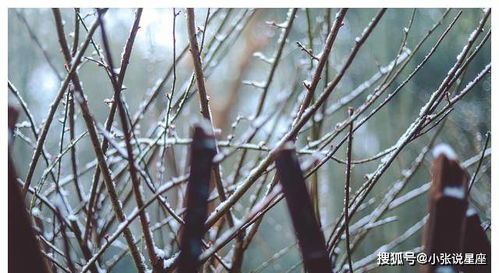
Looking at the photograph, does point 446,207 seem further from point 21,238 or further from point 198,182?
point 21,238

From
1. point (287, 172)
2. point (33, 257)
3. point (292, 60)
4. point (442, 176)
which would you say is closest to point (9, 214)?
point (33, 257)

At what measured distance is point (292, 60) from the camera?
3.02 metres

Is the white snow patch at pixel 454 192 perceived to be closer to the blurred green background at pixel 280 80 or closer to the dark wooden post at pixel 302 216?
the dark wooden post at pixel 302 216

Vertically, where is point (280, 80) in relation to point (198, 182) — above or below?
above

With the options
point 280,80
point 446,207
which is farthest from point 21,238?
point 280,80

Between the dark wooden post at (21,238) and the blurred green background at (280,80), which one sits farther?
the blurred green background at (280,80)

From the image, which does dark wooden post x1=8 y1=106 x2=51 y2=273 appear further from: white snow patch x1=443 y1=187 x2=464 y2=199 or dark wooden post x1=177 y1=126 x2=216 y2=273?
white snow patch x1=443 y1=187 x2=464 y2=199

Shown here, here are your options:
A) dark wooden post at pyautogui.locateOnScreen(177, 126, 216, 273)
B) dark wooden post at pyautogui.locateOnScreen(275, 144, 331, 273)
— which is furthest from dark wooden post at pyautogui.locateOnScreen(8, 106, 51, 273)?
dark wooden post at pyautogui.locateOnScreen(275, 144, 331, 273)

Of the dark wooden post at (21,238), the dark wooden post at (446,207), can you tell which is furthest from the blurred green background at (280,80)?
the dark wooden post at (446,207)

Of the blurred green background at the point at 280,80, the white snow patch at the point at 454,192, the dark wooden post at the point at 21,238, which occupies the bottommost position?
the dark wooden post at the point at 21,238

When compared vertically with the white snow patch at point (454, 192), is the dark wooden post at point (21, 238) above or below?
below
